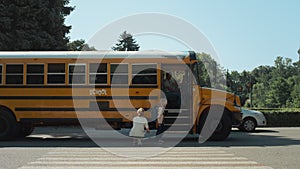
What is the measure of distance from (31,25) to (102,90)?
1306cm

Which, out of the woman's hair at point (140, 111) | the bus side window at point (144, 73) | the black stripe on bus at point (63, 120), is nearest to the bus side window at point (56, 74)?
the black stripe on bus at point (63, 120)

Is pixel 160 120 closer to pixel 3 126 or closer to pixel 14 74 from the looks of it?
pixel 14 74

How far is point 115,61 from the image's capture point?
15062 mm

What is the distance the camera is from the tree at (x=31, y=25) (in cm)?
2475

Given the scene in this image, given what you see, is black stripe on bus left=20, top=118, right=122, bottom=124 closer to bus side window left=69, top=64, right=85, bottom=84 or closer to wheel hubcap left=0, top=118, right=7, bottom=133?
wheel hubcap left=0, top=118, right=7, bottom=133

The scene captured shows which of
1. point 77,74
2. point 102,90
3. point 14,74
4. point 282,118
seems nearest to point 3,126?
point 14,74

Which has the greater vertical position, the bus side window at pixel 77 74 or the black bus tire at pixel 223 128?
the bus side window at pixel 77 74

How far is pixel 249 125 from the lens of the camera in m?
20.7

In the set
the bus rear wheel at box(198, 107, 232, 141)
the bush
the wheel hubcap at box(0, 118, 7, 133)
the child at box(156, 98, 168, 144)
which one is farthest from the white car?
the wheel hubcap at box(0, 118, 7, 133)

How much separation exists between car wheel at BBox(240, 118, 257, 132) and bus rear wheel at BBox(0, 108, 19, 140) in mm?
11046

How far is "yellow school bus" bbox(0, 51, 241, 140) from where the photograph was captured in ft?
48.9

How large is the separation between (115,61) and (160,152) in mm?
4422

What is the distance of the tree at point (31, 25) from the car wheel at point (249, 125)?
13.5 meters

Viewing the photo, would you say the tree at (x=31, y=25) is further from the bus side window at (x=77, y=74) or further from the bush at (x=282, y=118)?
the bush at (x=282, y=118)
